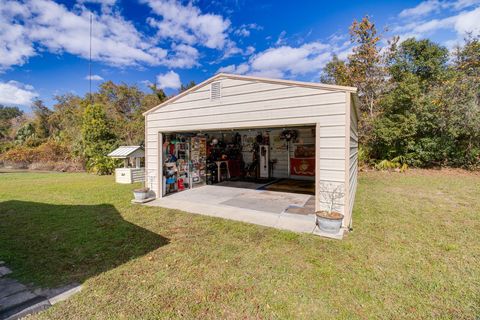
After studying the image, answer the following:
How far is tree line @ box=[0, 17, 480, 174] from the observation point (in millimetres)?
10312

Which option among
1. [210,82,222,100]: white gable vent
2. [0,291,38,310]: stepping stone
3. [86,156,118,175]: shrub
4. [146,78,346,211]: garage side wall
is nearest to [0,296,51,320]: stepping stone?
[0,291,38,310]: stepping stone

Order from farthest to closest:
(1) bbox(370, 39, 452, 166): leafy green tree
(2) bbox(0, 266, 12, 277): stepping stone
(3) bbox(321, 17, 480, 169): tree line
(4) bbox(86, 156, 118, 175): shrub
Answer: (4) bbox(86, 156, 118, 175): shrub → (1) bbox(370, 39, 452, 166): leafy green tree → (3) bbox(321, 17, 480, 169): tree line → (2) bbox(0, 266, 12, 277): stepping stone

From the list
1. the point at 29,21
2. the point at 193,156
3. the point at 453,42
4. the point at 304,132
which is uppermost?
the point at 453,42

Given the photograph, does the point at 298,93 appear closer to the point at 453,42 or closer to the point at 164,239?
the point at 164,239

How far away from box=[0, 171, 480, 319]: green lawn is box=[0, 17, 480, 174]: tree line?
700 cm

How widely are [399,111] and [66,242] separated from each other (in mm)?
13788

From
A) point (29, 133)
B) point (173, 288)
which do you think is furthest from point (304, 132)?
point (29, 133)

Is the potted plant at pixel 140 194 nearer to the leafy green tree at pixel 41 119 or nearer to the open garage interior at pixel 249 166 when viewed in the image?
the open garage interior at pixel 249 166

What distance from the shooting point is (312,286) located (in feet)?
8.07

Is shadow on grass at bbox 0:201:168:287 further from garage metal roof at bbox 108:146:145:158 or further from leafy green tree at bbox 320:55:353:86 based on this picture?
leafy green tree at bbox 320:55:353:86

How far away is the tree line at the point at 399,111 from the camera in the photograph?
406 inches

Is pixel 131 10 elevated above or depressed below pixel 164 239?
above

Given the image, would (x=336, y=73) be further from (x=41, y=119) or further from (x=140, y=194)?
(x=41, y=119)

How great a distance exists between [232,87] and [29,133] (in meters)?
30.5
